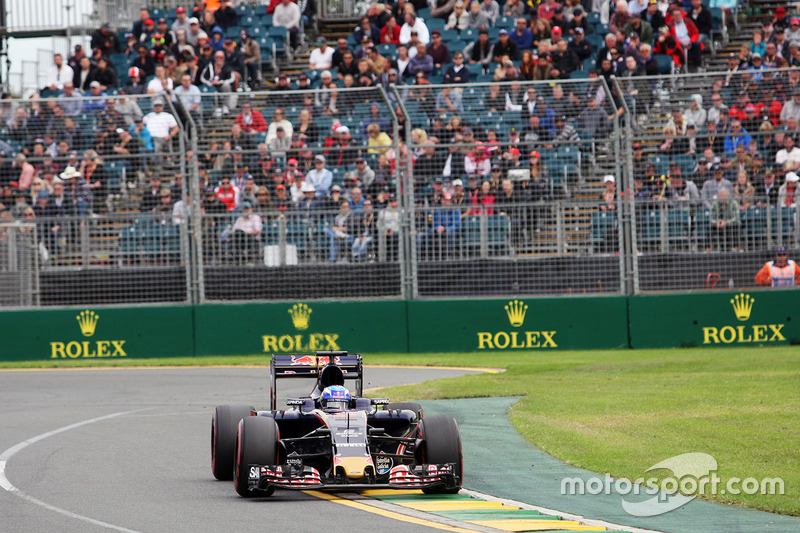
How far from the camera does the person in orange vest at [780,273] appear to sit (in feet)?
61.4

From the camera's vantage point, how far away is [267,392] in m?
15.3

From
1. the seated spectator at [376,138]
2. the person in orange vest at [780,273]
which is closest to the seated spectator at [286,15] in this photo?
the seated spectator at [376,138]

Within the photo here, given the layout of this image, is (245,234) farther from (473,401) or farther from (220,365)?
(473,401)

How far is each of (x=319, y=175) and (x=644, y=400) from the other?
331 inches

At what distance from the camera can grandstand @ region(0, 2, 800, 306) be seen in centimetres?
1877

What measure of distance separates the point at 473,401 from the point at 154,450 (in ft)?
14.2

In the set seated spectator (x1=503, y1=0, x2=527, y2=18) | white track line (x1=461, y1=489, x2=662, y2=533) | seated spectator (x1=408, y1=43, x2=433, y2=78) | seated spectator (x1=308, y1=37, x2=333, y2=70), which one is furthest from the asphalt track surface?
seated spectator (x1=503, y1=0, x2=527, y2=18)

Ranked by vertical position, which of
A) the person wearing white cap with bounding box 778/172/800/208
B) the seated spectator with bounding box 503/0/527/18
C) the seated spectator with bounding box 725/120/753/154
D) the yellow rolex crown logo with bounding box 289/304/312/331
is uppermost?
the seated spectator with bounding box 503/0/527/18

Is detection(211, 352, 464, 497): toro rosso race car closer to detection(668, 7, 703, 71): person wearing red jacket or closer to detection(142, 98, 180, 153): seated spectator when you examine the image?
detection(142, 98, 180, 153): seated spectator

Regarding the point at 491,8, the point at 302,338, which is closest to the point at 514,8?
the point at 491,8

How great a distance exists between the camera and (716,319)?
19.7 m

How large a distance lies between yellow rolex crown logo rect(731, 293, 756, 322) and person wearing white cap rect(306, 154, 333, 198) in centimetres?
704

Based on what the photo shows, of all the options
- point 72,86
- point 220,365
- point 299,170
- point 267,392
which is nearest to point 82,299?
point 220,365

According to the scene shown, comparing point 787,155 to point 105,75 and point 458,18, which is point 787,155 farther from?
point 105,75
